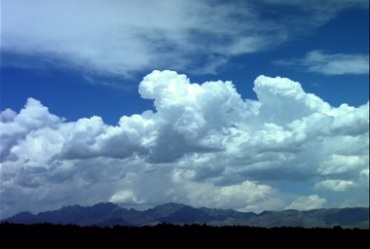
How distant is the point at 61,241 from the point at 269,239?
19.0 m

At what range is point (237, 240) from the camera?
4403cm

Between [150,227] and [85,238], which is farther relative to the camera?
[150,227]

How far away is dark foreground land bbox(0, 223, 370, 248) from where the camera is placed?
3950 cm

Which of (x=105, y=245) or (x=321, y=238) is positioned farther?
(x=321, y=238)

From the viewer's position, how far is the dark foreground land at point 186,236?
39500 millimetres

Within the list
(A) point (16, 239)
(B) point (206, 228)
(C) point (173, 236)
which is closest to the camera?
(A) point (16, 239)

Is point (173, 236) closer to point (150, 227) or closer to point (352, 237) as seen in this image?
point (150, 227)

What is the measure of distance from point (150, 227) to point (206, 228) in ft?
18.0

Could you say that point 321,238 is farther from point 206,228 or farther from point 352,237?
point 206,228

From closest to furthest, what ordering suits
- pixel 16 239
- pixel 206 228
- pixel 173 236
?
pixel 16 239 < pixel 173 236 < pixel 206 228

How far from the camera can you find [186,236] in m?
42.6

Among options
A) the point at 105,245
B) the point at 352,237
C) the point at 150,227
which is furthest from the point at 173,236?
the point at 352,237

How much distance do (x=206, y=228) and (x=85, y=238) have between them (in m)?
11.6

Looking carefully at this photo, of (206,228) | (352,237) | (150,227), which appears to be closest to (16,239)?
(150,227)
